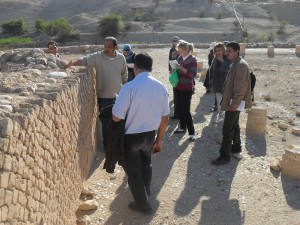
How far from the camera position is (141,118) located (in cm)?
401

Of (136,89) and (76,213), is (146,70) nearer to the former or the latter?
(136,89)

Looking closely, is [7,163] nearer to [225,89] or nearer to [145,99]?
[145,99]

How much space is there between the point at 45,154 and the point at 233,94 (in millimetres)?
2990

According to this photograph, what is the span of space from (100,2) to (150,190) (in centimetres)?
5374

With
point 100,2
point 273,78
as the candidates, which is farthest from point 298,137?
point 100,2

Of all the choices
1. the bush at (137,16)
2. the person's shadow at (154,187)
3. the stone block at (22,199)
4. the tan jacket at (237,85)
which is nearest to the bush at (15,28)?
the bush at (137,16)

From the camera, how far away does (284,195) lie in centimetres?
497

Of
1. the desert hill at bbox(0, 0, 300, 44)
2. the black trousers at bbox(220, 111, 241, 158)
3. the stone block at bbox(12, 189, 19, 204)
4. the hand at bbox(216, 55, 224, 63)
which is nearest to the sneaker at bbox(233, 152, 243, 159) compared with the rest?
the black trousers at bbox(220, 111, 241, 158)

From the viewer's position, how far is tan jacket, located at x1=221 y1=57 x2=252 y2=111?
5082mm

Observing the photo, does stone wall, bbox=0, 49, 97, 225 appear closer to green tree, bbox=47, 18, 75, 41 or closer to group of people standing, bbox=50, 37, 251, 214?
group of people standing, bbox=50, 37, 251, 214

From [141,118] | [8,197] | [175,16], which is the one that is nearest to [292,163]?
[141,118]

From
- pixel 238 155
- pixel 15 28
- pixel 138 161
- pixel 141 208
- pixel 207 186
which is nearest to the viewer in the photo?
pixel 138 161

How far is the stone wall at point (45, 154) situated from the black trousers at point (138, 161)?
0.67 metres

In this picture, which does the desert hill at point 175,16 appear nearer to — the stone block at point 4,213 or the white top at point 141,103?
the white top at point 141,103
